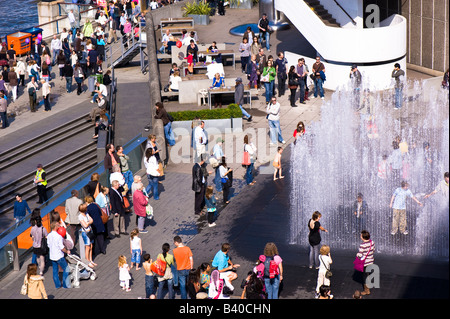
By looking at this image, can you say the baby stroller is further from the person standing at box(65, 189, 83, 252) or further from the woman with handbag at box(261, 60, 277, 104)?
the woman with handbag at box(261, 60, 277, 104)

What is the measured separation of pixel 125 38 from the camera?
42.5 m

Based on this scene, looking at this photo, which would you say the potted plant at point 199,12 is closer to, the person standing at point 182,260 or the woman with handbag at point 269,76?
the woman with handbag at point 269,76

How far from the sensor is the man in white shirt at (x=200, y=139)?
83.7ft

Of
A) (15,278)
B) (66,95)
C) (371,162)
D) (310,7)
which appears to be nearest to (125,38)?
(66,95)

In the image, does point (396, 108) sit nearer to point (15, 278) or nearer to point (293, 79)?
point (293, 79)

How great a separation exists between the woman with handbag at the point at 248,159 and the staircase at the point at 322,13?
11.7 metres

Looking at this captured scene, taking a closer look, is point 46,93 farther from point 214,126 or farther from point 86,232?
point 86,232

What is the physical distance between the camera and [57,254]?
18.9m

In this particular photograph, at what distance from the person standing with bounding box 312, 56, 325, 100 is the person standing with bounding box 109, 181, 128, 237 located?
1104cm

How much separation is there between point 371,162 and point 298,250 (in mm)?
5628

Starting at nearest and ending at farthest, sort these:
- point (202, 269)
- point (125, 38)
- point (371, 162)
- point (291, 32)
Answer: point (202, 269), point (371, 162), point (291, 32), point (125, 38)

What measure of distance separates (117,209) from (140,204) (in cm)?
61

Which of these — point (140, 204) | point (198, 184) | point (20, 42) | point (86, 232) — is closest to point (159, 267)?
point (86, 232)

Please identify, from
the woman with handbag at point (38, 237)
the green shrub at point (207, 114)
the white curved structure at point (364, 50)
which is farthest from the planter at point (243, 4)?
the woman with handbag at point (38, 237)
